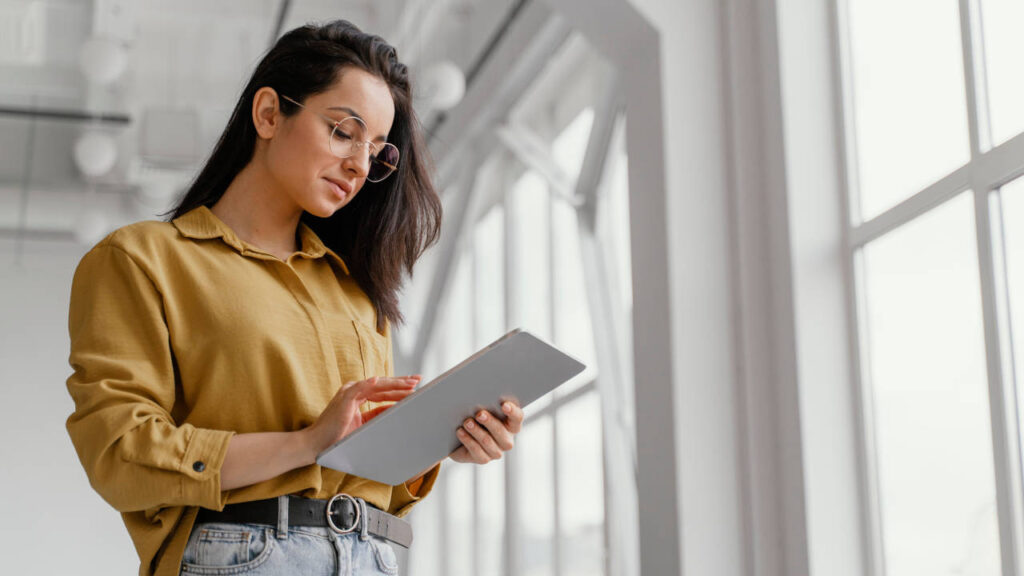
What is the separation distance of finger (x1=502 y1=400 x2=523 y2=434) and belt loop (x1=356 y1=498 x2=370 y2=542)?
0.25 meters

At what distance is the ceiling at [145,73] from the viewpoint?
22.5 ft

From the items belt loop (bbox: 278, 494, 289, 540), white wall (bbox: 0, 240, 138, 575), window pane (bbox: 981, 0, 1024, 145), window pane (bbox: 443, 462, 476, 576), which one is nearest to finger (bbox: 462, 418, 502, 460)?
belt loop (bbox: 278, 494, 289, 540)

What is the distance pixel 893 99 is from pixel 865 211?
0.91ft

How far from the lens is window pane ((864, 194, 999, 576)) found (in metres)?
2.42

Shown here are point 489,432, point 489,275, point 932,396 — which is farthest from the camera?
point 489,275

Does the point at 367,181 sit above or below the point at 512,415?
above

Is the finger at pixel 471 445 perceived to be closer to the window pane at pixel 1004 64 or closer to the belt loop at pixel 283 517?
the belt loop at pixel 283 517

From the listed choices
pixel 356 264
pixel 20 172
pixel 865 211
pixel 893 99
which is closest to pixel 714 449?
pixel 865 211

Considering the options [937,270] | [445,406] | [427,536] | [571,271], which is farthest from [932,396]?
[427,536]

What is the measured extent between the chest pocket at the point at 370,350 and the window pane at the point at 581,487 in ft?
12.1

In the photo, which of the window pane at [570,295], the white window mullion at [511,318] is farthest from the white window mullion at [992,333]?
the white window mullion at [511,318]

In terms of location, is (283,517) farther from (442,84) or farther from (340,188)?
(442,84)

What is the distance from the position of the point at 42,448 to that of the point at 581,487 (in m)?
5.18

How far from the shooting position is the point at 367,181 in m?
2.06
